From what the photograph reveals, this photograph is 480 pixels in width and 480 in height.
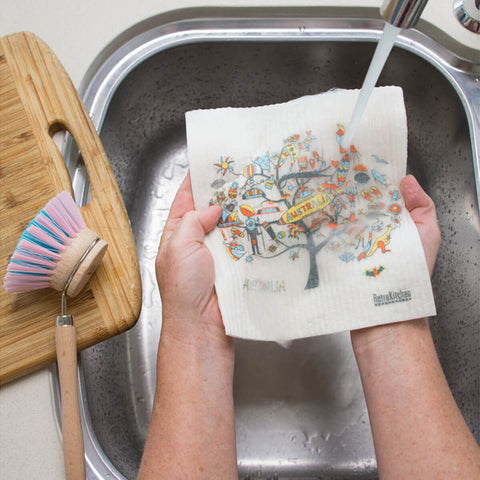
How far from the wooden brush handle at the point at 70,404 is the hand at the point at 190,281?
122 millimetres

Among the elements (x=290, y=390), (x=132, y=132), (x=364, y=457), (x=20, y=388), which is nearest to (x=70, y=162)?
(x=132, y=132)

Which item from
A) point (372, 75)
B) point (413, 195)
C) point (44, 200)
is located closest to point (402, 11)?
point (372, 75)

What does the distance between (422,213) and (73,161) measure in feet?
1.62

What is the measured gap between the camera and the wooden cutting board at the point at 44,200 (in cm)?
52

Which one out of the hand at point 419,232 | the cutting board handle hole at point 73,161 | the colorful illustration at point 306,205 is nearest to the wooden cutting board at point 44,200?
the cutting board handle hole at point 73,161

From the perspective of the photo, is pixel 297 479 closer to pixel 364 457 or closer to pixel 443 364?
pixel 364 457

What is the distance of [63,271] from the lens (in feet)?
1.60

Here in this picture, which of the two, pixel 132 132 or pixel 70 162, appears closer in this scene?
pixel 70 162

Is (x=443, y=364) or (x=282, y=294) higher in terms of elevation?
(x=282, y=294)

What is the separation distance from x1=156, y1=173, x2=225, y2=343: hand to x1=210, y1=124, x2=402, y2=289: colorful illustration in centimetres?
3

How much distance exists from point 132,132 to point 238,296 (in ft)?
1.19


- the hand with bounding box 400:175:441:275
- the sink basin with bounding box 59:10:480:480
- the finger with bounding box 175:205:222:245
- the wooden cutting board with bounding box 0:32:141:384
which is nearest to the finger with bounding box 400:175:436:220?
the hand with bounding box 400:175:441:275

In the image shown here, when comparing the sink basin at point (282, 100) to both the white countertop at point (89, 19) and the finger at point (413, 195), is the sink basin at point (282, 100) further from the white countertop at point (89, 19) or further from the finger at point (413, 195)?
the finger at point (413, 195)

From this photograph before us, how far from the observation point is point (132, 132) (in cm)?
72
